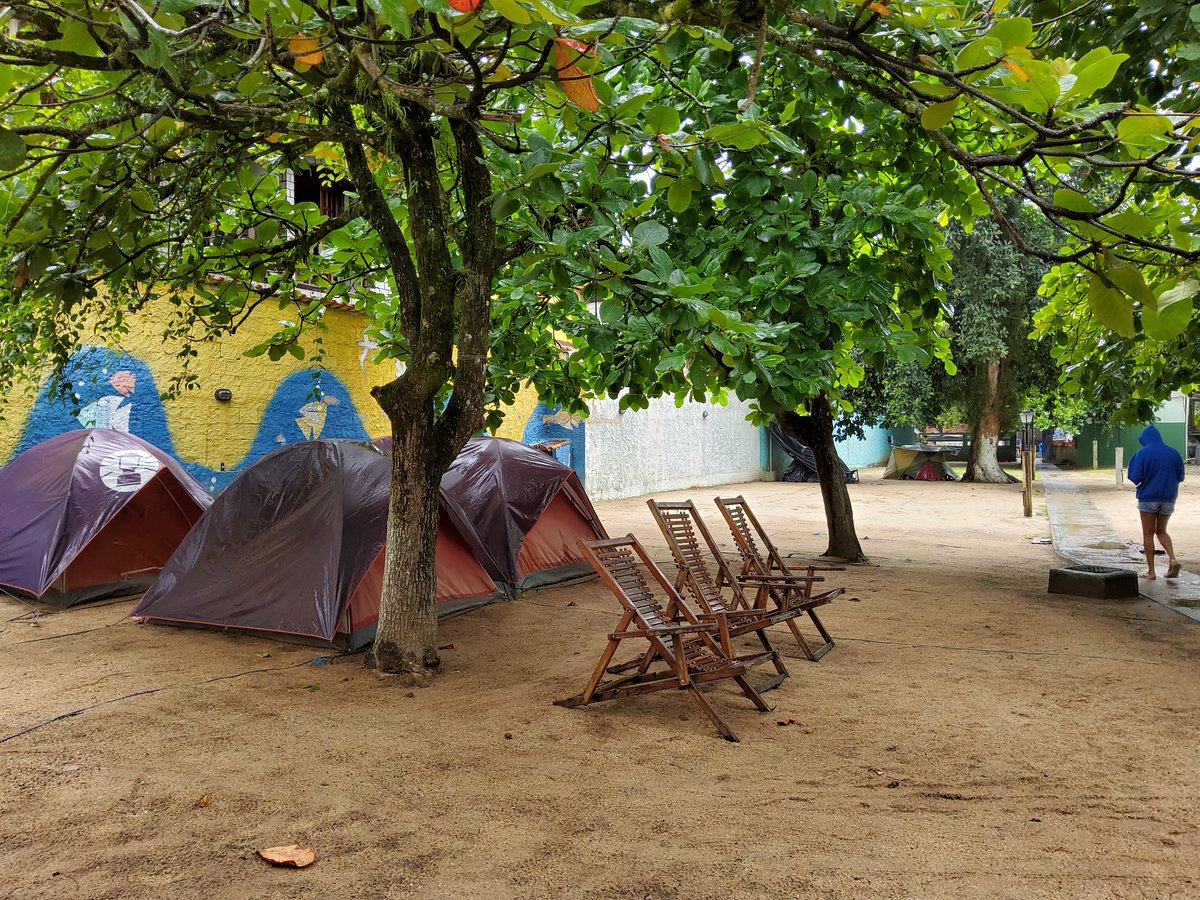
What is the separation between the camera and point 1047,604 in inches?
322

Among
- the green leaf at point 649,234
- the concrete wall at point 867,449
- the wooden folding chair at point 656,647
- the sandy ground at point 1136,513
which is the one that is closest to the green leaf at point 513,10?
the green leaf at point 649,234

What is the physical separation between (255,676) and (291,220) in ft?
10.4

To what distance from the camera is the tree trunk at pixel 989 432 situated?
23.0 m

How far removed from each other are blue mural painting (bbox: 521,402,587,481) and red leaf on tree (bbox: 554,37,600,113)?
584 inches

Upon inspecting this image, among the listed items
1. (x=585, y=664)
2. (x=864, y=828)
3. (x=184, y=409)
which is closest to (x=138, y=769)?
(x=585, y=664)

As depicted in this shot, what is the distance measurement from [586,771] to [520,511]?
5094mm

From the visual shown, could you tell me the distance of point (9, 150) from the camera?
1.64 meters

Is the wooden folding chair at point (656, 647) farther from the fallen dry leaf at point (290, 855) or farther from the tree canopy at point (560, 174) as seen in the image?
the fallen dry leaf at point (290, 855)

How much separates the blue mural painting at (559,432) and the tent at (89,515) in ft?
30.0

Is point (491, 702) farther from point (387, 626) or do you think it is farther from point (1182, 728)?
point (1182, 728)

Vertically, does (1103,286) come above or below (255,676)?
above

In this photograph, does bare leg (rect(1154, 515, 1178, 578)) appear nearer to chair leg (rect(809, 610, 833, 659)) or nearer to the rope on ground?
chair leg (rect(809, 610, 833, 659))

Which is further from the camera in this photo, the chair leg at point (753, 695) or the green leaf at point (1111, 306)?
the chair leg at point (753, 695)

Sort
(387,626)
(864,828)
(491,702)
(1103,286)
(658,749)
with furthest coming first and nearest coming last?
1. (387,626)
2. (491,702)
3. (658,749)
4. (864,828)
5. (1103,286)
